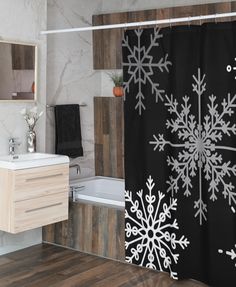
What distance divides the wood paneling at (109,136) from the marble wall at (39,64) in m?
0.94

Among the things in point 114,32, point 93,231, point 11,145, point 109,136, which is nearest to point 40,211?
point 93,231

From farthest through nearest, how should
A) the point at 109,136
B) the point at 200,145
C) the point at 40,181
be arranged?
the point at 109,136 < the point at 40,181 < the point at 200,145

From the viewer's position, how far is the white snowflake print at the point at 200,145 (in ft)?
11.0

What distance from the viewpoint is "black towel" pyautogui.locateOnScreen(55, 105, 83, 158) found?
4918mm

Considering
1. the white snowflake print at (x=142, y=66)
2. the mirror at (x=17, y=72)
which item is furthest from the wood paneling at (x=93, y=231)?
the mirror at (x=17, y=72)

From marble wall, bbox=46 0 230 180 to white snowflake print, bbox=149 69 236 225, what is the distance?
161cm

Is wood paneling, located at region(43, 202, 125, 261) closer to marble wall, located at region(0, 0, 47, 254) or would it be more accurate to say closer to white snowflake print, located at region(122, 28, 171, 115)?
marble wall, located at region(0, 0, 47, 254)

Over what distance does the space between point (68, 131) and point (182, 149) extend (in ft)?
5.78

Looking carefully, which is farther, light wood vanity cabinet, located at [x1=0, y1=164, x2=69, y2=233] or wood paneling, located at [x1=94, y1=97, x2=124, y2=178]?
wood paneling, located at [x1=94, y1=97, x2=124, y2=178]

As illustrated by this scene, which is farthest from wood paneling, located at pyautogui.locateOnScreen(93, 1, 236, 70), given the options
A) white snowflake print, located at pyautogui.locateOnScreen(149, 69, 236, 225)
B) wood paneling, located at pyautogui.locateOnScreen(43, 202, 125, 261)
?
wood paneling, located at pyautogui.locateOnScreen(43, 202, 125, 261)

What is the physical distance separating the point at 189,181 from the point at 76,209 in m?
1.23

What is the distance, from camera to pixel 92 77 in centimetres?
541

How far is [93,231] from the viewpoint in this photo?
421 centimetres

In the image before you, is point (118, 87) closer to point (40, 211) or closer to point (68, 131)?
point (68, 131)
